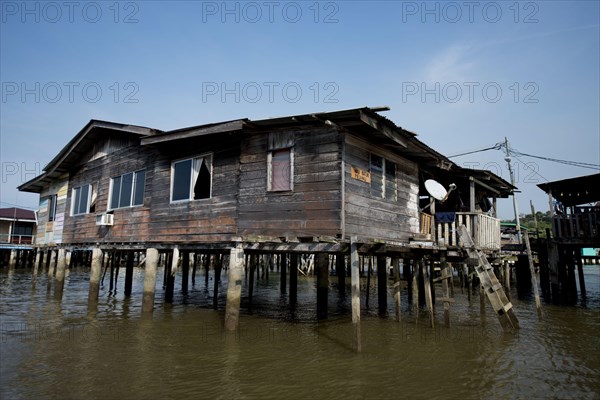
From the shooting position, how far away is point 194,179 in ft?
41.4

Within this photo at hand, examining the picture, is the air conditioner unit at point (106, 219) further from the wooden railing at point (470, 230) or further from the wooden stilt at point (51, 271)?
the wooden railing at point (470, 230)

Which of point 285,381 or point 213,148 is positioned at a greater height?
point 213,148

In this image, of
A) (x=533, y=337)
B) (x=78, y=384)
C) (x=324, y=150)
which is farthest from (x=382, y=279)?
(x=78, y=384)

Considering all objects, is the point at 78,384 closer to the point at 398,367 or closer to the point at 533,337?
the point at 398,367

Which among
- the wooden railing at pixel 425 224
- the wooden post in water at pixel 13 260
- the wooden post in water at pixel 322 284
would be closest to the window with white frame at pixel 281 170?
the wooden post in water at pixel 322 284

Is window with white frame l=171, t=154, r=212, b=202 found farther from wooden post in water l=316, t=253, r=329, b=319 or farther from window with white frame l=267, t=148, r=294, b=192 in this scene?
wooden post in water l=316, t=253, r=329, b=319

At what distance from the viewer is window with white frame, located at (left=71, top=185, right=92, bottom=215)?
687 inches

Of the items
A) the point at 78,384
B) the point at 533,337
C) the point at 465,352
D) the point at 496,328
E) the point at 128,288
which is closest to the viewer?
the point at 78,384

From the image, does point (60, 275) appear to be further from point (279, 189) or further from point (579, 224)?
point (579, 224)

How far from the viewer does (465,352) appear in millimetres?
9273

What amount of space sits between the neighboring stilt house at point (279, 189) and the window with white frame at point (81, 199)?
0.62m

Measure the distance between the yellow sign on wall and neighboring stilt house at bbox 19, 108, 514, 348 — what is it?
52mm

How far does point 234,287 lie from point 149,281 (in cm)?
410

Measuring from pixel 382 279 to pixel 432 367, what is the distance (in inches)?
277
